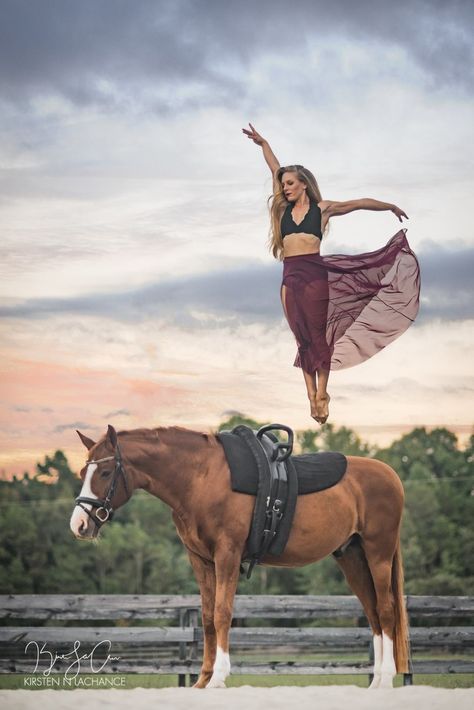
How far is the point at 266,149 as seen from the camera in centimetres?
747

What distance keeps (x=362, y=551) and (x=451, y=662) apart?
524 cm

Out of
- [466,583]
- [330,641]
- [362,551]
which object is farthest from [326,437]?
[362,551]

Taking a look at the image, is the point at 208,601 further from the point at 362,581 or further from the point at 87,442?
the point at 87,442

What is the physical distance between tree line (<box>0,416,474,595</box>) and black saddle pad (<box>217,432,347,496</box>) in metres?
26.1

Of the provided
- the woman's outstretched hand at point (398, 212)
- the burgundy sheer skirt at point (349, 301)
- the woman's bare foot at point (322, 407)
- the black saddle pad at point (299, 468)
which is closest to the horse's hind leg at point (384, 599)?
the black saddle pad at point (299, 468)

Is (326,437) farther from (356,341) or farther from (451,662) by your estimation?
(356,341)

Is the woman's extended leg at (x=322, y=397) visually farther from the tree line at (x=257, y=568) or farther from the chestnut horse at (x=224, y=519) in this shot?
the tree line at (x=257, y=568)

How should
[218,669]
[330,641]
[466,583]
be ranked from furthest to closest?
[466,583] → [330,641] → [218,669]

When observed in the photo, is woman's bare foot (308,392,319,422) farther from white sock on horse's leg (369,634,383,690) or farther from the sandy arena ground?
the sandy arena ground

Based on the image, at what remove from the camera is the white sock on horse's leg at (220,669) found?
21.3ft

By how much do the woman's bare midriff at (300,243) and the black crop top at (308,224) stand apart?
0.09ft

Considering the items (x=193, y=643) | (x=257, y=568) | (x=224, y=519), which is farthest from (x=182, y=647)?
(x=257, y=568)

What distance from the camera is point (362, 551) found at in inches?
288

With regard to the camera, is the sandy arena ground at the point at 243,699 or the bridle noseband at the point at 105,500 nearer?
the sandy arena ground at the point at 243,699
